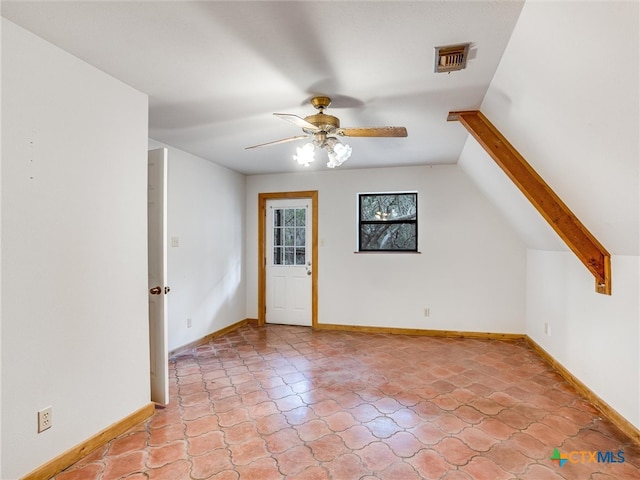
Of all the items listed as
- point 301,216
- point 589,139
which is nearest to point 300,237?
Answer: point 301,216

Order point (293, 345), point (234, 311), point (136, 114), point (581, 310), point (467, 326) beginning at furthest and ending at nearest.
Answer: point (234, 311)
point (467, 326)
point (293, 345)
point (581, 310)
point (136, 114)

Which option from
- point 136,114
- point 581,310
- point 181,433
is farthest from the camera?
point 581,310

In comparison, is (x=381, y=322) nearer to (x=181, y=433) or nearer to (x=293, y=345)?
(x=293, y=345)

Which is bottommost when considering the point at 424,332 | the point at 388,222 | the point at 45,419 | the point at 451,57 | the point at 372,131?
the point at 424,332

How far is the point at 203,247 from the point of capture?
4.47 meters

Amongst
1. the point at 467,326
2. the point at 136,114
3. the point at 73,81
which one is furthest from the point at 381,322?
the point at 73,81

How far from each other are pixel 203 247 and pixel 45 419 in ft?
8.86

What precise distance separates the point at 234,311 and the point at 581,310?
4123 mm

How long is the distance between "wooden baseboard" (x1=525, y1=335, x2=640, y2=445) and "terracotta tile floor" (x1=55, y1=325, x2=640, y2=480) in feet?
0.18

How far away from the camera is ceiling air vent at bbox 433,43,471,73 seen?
1.94 meters

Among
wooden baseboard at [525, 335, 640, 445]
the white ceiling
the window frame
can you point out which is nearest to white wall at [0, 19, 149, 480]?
the white ceiling

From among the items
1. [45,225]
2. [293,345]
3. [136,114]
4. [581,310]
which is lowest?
[293,345]

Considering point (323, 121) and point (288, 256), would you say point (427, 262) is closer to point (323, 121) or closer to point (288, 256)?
point (288, 256)

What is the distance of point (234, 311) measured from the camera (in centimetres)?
518
